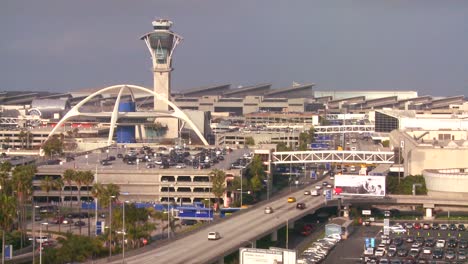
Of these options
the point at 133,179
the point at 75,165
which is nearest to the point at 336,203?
the point at 133,179

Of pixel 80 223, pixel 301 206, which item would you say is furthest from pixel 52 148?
pixel 301 206

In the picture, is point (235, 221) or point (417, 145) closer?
point (235, 221)

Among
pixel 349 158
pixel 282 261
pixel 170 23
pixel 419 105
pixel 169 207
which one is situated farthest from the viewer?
pixel 419 105

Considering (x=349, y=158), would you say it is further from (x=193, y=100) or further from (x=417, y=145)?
(x=193, y=100)

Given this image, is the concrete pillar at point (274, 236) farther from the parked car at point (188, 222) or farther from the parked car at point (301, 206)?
the parked car at point (188, 222)

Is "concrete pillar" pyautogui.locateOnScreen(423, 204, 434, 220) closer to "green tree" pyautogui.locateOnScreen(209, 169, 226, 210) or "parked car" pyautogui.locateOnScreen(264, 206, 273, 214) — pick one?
"parked car" pyautogui.locateOnScreen(264, 206, 273, 214)
